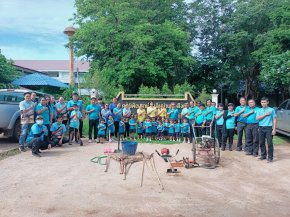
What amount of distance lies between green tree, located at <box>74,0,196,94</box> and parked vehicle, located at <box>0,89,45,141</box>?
903cm

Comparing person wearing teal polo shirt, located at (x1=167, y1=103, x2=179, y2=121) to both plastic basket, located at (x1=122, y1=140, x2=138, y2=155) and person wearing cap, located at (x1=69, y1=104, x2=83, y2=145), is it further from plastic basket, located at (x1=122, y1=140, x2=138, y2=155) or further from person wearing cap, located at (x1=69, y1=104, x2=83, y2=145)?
plastic basket, located at (x1=122, y1=140, x2=138, y2=155)

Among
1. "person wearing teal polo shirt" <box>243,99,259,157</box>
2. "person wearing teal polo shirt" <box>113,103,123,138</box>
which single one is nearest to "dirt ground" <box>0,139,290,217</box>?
"person wearing teal polo shirt" <box>243,99,259,157</box>

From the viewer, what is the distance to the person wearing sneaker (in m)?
9.52

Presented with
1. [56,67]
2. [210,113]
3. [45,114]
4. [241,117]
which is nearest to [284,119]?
[241,117]

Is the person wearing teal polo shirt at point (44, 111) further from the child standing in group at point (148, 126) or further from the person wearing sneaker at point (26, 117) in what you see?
the child standing in group at point (148, 126)

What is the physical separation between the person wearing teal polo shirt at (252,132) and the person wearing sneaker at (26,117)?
6.16 metres

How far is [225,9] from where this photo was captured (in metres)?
26.0

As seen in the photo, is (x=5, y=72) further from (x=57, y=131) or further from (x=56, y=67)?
(x=56, y=67)

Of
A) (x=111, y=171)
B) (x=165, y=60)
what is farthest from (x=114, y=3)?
(x=111, y=171)

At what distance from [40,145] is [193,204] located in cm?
535

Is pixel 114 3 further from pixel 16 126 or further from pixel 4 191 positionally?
pixel 4 191

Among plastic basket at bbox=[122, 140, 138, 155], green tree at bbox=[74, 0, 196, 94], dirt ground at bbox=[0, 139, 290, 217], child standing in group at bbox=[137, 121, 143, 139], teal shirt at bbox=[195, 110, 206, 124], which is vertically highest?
green tree at bbox=[74, 0, 196, 94]

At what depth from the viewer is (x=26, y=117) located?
955cm

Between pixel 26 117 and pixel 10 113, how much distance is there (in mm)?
1307
